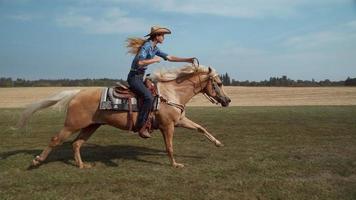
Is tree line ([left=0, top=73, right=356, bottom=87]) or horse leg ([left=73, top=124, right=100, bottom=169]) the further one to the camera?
tree line ([left=0, top=73, right=356, bottom=87])

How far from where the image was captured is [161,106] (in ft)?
30.9

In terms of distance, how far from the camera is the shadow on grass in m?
10.4

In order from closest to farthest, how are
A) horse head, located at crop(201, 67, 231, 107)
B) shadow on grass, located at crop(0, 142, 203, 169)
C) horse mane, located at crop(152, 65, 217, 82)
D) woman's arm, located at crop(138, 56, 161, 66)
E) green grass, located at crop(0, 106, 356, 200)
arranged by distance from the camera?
green grass, located at crop(0, 106, 356, 200), woman's arm, located at crop(138, 56, 161, 66), horse mane, located at crop(152, 65, 217, 82), horse head, located at crop(201, 67, 231, 107), shadow on grass, located at crop(0, 142, 203, 169)

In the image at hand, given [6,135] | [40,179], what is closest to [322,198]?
[40,179]

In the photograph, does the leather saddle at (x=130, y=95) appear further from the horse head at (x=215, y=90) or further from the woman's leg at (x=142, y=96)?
the horse head at (x=215, y=90)

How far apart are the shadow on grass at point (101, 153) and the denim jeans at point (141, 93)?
1185mm

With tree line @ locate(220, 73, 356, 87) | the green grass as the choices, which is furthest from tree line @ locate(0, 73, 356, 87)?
the green grass

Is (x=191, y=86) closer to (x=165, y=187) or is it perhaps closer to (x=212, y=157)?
(x=212, y=157)

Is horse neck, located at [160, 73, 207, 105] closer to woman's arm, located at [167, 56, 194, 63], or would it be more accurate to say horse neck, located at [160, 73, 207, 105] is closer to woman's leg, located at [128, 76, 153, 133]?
woman's arm, located at [167, 56, 194, 63]

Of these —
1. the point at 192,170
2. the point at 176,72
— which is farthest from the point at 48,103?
the point at 192,170

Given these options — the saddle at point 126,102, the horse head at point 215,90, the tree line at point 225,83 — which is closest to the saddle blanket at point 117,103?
the saddle at point 126,102

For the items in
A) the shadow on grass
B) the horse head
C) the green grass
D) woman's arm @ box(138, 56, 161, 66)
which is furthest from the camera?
the shadow on grass

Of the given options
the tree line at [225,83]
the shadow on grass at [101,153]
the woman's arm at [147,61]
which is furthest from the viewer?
the tree line at [225,83]

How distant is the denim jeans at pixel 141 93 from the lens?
30.2ft
